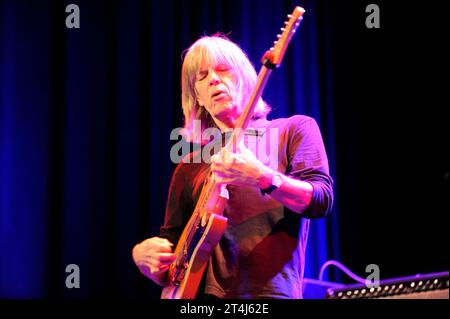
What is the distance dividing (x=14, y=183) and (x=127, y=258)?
0.94m

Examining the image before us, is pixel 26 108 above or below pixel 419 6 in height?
below

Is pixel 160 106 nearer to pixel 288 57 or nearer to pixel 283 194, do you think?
pixel 288 57

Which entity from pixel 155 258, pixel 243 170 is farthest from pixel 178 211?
pixel 243 170

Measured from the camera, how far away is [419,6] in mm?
3557

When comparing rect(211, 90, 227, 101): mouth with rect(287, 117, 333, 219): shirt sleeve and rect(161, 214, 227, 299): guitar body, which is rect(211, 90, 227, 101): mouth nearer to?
rect(287, 117, 333, 219): shirt sleeve

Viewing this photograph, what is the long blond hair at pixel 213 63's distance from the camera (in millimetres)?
2471

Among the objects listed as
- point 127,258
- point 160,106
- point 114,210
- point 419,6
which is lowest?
point 127,258

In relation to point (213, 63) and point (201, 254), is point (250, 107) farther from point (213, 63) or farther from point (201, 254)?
point (213, 63)

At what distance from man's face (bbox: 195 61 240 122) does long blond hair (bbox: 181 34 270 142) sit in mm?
25

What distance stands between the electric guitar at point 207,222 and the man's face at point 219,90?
14.9 inches

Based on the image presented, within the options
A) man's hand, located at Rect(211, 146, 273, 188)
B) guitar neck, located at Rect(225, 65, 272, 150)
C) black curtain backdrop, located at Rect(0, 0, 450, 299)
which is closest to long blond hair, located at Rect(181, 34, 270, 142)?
guitar neck, located at Rect(225, 65, 272, 150)

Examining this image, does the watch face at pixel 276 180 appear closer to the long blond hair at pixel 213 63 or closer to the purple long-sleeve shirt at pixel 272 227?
the purple long-sleeve shirt at pixel 272 227

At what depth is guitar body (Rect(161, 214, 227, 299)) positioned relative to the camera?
1945 mm
